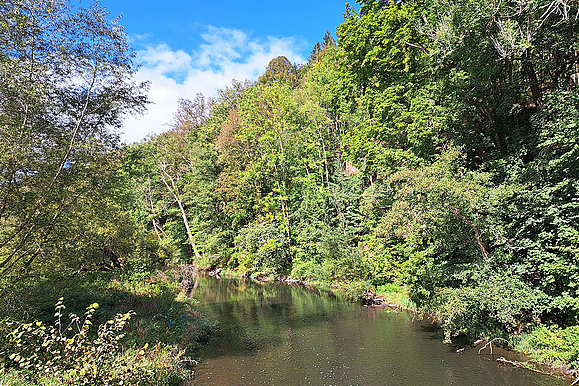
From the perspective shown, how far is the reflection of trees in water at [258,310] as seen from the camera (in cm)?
1162

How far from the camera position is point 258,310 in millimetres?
16078

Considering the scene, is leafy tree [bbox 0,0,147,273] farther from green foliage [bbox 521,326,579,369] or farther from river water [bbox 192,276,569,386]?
green foliage [bbox 521,326,579,369]

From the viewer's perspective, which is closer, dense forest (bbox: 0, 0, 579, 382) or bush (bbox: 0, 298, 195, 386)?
bush (bbox: 0, 298, 195, 386)

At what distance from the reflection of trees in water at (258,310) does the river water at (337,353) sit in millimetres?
45

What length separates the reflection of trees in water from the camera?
11.6m

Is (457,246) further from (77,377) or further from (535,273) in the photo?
(77,377)

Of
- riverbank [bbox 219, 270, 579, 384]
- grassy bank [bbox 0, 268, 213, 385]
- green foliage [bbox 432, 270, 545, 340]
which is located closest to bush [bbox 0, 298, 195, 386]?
grassy bank [bbox 0, 268, 213, 385]

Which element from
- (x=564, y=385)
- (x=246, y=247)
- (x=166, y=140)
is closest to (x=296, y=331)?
(x=564, y=385)

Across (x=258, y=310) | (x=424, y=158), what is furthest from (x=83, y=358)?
(x=424, y=158)

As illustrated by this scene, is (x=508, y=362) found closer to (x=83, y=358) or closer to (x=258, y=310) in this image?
(x=83, y=358)

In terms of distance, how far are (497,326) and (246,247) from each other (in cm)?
1894

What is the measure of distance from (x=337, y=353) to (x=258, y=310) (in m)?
6.90

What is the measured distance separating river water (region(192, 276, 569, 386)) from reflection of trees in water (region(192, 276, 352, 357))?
45mm

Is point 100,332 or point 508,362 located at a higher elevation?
point 100,332
